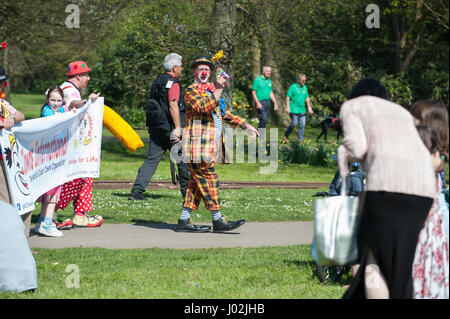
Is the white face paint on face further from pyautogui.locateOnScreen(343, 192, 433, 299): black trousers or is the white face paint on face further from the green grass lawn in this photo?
pyautogui.locateOnScreen(343, 192, 433, 299): black trousers

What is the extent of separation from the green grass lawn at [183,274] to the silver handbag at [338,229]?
4.01ft

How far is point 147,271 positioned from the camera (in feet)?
20.8

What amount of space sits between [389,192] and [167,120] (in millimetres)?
6721

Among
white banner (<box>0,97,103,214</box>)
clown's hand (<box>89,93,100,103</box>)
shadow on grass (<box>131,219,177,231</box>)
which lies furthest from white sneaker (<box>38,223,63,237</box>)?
clown's hand (<box>89,93,100,103</box>)

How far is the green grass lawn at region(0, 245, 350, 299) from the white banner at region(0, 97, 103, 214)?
0.73m

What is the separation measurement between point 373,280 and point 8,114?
4.02 m

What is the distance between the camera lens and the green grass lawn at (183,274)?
557 cm

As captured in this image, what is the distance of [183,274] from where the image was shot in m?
6.25

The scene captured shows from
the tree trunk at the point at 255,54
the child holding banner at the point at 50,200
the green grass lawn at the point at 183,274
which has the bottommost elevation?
the green grass lawn at the point at 183,274

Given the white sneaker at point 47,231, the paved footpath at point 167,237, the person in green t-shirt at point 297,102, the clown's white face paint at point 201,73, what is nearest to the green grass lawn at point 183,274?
the paved footpath at point 167,237

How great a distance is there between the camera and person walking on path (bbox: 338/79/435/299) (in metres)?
4.21

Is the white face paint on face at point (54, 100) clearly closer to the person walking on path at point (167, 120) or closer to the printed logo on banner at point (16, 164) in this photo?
the printed logo on banner at point (16, 164)

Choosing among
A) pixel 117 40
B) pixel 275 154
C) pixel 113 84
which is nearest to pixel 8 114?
pixel 275 154

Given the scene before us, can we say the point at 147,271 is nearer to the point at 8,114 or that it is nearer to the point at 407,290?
the point at 8,114
